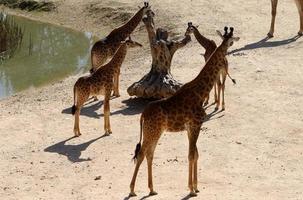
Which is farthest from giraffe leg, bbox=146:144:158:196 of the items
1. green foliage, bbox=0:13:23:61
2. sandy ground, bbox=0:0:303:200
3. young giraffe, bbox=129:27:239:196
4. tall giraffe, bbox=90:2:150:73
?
green foliage, bbox=0:13:23:61

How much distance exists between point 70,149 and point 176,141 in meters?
1.62

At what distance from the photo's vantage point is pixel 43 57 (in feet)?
58.0

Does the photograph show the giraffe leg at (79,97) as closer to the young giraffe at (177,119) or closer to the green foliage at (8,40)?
the young giraffe at (177,119)

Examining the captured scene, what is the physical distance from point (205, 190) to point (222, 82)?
11.6 ft

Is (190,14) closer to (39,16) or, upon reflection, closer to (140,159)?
(39,16)

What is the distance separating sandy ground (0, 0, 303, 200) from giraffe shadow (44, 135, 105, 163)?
0.02 m

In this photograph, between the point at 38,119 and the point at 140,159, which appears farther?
the point at 38,119

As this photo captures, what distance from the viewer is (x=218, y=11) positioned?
61.4 ft

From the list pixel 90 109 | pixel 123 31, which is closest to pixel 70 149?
pixel 90 109

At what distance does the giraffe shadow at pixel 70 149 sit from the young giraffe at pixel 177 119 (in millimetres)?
1775

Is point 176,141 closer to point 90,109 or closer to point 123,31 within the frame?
point 90,109

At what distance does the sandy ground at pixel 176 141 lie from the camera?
29.7ft

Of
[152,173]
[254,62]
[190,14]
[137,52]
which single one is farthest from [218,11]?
[152,173]

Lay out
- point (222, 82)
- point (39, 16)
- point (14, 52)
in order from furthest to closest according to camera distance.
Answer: point (39, 16) < point (14, 52) < point (222, 82)
